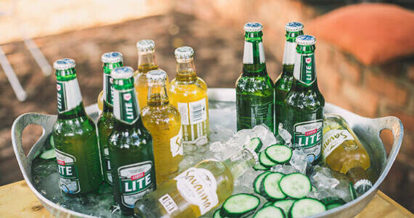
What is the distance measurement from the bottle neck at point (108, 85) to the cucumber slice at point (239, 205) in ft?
1.50

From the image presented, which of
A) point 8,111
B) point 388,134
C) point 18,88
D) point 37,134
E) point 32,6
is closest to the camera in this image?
point 388,134

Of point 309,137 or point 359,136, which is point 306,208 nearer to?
point 309,137

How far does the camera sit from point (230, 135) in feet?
5.16

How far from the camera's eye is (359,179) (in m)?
1.24

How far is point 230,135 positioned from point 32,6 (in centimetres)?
499

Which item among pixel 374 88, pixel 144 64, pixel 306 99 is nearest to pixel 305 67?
pixel 306 99

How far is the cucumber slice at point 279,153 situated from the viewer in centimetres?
121

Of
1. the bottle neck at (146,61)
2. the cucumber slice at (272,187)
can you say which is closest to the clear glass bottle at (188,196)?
the cucumber slice at (272,187)

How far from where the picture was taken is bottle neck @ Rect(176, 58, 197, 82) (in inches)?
55.5

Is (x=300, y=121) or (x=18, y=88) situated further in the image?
(x=18, y=88)

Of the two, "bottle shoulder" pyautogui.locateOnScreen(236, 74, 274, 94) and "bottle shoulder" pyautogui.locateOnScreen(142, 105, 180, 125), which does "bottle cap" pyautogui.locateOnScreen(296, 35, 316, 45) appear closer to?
"bottle shoulder" pyautogui.locateOnScreen(236, 74, 274, 94)

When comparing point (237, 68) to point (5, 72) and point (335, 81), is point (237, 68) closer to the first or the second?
point (335, 81)

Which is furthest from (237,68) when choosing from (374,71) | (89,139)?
(89,139)

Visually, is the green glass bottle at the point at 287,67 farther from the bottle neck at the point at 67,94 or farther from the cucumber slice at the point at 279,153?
the bottle neck at the point at 67,94
